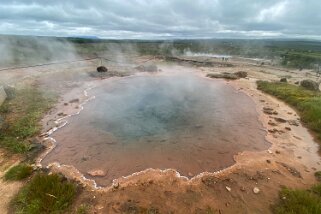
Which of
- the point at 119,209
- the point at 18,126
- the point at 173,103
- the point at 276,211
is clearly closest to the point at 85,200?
the point at 119,209

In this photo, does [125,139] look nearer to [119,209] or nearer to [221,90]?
[119,209]

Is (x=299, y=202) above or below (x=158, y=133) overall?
above

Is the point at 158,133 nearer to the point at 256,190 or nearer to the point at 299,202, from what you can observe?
the point at 256,190

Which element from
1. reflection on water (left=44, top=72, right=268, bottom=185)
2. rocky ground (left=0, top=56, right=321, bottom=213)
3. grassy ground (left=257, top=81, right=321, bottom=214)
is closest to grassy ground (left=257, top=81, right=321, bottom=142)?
grassy ground (left=257, top=81, right=321, bottom=214)

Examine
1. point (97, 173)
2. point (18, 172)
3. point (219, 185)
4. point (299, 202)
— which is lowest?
point (97, 173)

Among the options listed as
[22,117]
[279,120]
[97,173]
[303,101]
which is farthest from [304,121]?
[22,117]

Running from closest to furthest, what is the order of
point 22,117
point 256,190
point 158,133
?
point 256,190 < point 158,133 < point 22,117

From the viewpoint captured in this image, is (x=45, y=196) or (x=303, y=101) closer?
(x=45, y=196)
